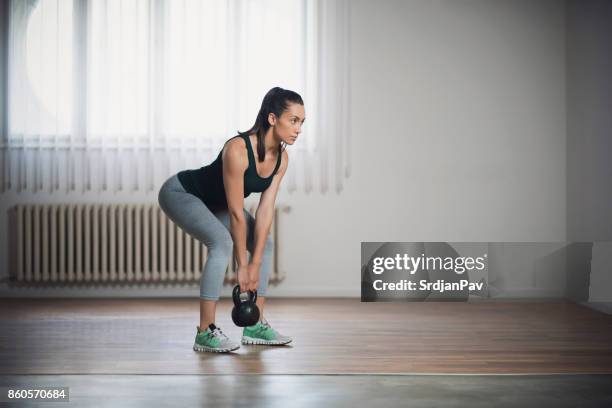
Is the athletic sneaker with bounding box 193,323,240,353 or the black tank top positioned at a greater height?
the black tank top

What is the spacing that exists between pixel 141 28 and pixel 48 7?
0.64 metres

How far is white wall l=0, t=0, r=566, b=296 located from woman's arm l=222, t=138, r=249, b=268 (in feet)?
6.86

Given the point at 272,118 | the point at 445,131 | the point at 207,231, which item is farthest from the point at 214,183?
the point at 445,131

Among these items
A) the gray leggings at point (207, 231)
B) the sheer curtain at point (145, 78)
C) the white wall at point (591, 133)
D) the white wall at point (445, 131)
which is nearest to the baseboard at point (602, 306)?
the white wall at point (591, 133)

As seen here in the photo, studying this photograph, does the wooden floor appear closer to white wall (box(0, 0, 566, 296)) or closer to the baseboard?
the baseboard

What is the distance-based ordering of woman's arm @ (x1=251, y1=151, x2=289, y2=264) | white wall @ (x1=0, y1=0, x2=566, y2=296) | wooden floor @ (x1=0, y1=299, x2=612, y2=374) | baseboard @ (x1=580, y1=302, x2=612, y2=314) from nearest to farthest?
wooden floor @ (x1=0, y1=299, x2=612, y2=374)
woman's arm @ (x1=251, y1=151, x2=289, y2=264)
baseboard @ (x1=580, y1=302, x2=612, y2=314)
white wall @ (x1=0, y1=0, x2=566, y2=296)

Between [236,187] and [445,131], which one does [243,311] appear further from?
[445,131]

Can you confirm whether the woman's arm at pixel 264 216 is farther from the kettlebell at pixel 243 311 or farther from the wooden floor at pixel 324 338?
the wooden floor at pixel 324 338

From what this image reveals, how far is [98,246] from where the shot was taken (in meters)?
4.43

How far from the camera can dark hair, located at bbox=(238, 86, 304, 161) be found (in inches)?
98.0

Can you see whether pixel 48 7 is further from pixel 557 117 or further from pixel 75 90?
pixel 557 117

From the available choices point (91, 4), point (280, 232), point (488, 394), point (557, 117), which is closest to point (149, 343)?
point (488, 394)

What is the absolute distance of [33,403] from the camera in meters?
1.82

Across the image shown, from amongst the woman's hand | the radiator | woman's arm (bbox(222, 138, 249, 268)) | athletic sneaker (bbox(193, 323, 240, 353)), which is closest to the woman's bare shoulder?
woman's arm (bbox(222, 138, 249, 268))
